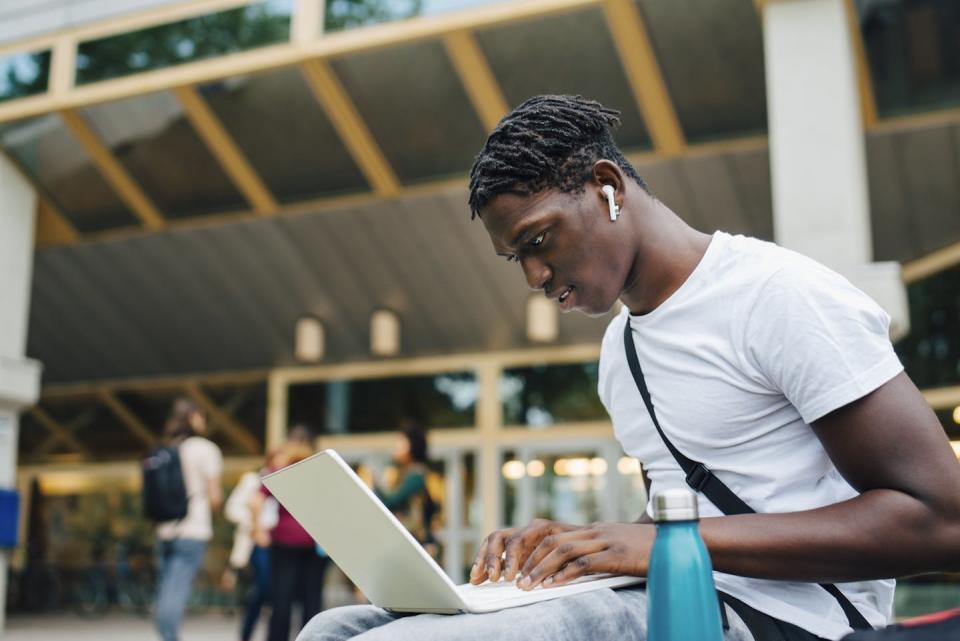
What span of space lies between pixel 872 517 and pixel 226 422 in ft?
43.4

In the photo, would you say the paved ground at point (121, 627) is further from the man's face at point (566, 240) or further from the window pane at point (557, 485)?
the man's face at point (566, 240)

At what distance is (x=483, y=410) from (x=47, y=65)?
6241mm

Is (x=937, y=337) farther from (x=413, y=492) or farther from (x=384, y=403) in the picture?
(x=384, y=403)

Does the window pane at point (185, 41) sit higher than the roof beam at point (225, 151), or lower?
higher

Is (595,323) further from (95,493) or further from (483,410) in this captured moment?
(95,493)

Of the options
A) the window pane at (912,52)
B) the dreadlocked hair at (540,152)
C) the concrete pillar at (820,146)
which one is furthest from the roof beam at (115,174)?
the dreadlocked hair at (540,152)

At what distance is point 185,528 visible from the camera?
5863 mm

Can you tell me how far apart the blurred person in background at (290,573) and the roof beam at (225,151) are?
175 inches

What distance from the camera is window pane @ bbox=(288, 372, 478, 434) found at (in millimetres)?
12641

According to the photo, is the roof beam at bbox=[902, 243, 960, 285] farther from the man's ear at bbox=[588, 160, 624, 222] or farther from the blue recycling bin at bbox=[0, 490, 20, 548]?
the blue recycling bin at bbox=[0, 490, 20, 548]

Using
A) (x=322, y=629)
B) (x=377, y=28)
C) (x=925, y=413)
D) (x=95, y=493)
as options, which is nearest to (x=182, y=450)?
(x=377, y=28)

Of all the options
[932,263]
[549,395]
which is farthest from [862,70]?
[549,395]

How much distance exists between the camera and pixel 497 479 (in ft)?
40.6

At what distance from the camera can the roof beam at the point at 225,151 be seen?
9344 millimetres
